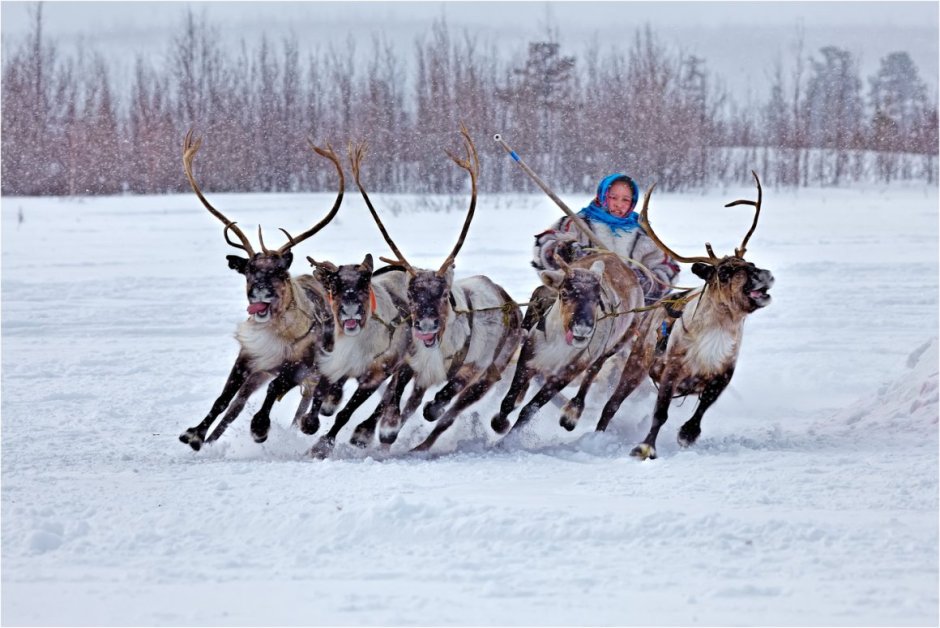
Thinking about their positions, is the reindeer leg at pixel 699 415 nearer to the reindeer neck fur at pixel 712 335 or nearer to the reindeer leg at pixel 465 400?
the reindeer neck fur at pixel 712 335

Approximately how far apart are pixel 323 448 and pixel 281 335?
763mm

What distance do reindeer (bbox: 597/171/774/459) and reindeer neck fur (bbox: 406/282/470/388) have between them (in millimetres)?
1287

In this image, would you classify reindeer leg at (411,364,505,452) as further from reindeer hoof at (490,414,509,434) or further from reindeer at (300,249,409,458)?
reindeer at (300,249,409,458)

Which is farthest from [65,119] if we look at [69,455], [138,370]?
[69,455]

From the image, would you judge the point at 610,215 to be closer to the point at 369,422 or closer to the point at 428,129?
the point at 369,422

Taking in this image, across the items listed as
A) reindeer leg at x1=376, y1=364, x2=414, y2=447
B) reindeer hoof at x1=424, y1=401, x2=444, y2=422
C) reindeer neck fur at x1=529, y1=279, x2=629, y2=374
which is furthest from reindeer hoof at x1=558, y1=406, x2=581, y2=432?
reindeer leg at x1=376, y1=364, x2=414, y2=447

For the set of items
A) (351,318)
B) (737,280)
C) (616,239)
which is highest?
(616,239)

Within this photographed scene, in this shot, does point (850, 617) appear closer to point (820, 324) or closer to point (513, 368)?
point (513, 368)

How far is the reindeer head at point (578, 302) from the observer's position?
725cm

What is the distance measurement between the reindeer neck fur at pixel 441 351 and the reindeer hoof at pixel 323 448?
2.14ft

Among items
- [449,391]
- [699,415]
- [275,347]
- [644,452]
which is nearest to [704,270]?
[699,415]

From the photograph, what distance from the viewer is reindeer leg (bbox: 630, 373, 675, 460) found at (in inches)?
273

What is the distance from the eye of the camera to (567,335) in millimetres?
7395

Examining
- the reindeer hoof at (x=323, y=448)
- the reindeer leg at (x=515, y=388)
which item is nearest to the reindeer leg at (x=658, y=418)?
the reindeer leg at (x=515, y=388)
